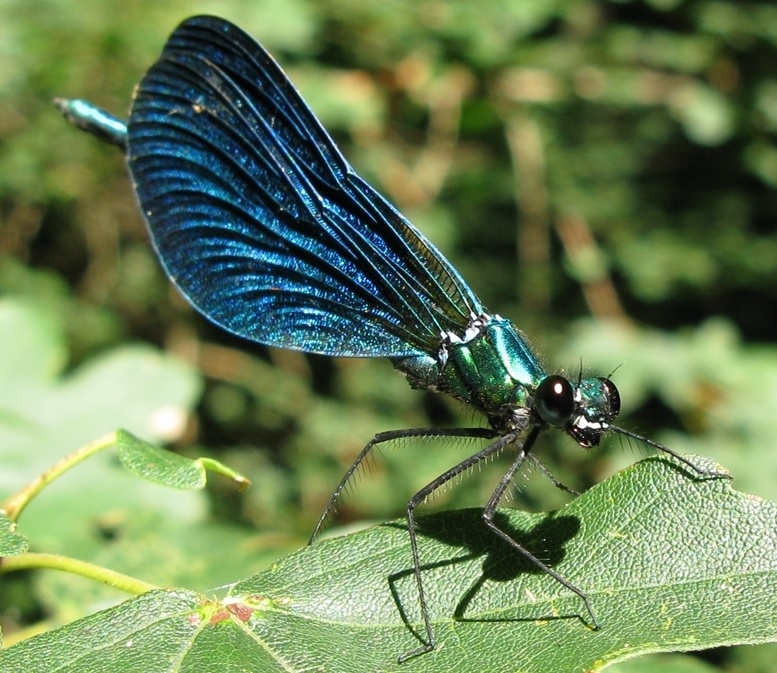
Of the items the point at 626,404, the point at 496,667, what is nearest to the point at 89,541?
the point at 496,667

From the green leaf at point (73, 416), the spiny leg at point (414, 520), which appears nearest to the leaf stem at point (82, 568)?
the spiny leg at point (414, 520)

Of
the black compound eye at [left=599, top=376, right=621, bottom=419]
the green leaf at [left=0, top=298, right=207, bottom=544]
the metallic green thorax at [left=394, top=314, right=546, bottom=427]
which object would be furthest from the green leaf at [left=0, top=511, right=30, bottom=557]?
the black compound eye at [left=599, top=376, right=621, bottom=419]

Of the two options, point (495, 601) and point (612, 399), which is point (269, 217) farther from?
point (495, 601)

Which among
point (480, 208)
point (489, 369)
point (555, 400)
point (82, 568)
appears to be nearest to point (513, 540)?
point (555, 400)

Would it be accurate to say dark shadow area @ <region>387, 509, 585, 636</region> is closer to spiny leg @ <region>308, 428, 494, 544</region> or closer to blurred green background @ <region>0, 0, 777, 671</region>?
spiny leg @ <region>308, 428, 494, 544</region>

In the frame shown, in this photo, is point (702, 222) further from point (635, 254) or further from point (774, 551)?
point (774, 551)

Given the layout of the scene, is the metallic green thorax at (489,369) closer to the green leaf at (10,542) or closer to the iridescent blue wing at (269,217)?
the iridescent blue wing at (269,217)
